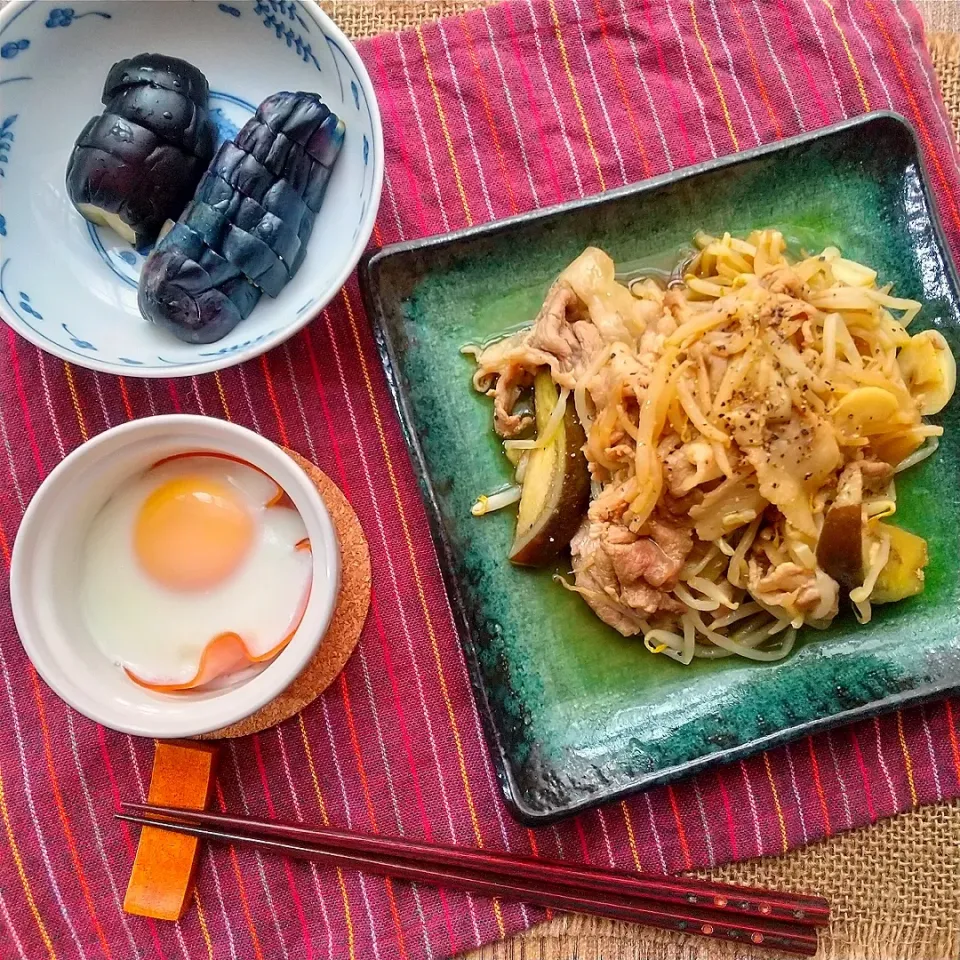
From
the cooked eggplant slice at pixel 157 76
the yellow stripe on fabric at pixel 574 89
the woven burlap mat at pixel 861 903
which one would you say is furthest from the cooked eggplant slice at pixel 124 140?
the woven burlap mat at pixel 861 903

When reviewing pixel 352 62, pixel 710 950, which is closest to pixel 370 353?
pixel 352 62

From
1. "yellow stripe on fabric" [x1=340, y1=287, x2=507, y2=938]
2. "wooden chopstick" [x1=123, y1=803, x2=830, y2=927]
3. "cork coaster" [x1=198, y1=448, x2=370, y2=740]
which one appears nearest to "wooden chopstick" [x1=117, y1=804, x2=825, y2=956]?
"wooden chopstick" [x1=123, y1=803, x2=830, y2=927]

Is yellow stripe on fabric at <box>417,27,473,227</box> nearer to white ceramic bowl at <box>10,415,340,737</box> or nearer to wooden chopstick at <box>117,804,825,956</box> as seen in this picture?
white ceramic bowl at <box>10,415,340,737</box>

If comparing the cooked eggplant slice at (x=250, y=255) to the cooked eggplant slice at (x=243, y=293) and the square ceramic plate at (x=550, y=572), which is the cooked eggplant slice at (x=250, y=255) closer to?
the cooked eggplant slice at (x=243, y=293)

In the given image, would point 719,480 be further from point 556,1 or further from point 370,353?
point 556,1

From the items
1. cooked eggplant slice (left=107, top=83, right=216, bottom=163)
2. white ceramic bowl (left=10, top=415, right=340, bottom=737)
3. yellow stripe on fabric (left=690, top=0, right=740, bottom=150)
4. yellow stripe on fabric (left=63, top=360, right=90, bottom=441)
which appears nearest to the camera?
white ceramic bowl (left=10, top=415, right=340, bottom=737)

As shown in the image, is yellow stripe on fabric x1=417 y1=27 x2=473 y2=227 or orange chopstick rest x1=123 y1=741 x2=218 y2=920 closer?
orange chopstick rest x1=123 y1=741 x2=218 y2=920

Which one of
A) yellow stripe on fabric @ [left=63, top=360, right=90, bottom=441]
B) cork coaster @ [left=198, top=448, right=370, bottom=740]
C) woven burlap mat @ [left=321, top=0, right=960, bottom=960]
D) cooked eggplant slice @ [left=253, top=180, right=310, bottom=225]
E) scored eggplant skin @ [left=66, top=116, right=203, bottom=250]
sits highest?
scored eggplant skin @ [left=66, top=116, right=203, bottom=250]
